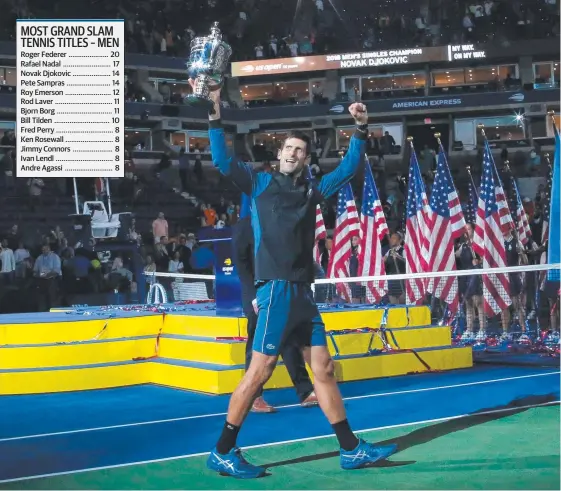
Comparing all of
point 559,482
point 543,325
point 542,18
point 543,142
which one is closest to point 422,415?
point 559,482

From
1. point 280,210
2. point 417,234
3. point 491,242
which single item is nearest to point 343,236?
point 417,234

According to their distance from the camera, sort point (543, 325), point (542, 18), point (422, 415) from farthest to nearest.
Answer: point (542, 18) < point (543, 325) < point (422, 415)

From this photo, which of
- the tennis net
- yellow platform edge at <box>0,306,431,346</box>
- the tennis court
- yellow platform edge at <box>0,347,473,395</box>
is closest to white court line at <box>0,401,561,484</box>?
the tennis court

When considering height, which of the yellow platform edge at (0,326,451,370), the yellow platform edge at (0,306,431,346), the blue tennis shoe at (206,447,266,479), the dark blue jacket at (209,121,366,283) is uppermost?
the dark blue jacket at (209,121,366,283)

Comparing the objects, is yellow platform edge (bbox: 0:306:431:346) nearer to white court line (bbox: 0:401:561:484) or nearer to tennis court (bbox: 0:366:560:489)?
tennis court (bbox: 0:366:560:489)

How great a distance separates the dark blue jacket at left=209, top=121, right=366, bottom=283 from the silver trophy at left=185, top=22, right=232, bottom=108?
198mm

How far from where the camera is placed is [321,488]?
4.67m

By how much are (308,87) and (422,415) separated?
4417 cm

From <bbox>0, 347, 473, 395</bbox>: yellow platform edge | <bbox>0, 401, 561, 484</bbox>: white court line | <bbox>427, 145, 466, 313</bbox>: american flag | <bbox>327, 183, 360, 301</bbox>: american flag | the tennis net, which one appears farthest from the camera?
<bbox>327, 183, 360, 301</bbox>: american flag

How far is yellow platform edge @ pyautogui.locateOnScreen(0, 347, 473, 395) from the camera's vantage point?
8.76 metres

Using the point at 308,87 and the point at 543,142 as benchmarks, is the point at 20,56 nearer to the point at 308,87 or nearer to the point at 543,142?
A: the point at 543,142

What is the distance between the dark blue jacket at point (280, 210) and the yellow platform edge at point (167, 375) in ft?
12.2

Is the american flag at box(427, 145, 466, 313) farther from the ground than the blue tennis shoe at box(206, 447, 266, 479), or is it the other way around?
the american flag at box(427, 145, 466, 313)

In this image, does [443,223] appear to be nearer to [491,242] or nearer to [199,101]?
[491,242]
